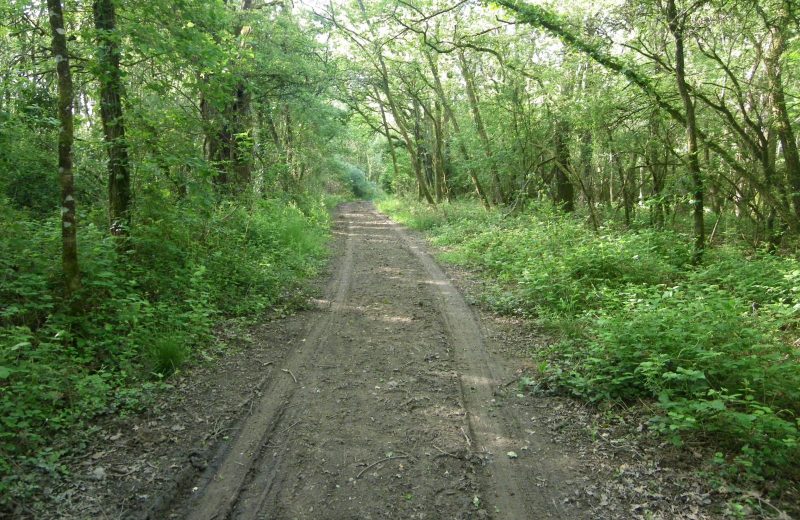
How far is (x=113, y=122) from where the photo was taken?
6871 millimetres

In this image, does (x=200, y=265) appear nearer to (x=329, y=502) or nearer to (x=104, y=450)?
(x=104, y=450)

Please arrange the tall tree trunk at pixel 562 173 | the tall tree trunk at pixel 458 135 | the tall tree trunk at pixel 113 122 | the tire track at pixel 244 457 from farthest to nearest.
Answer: the tall tree trunk at pixel 458 135 < the tall tree trunk at pixel 562 173 < the tall tree trunk at pixel 113 122 < the tire track at pixel 244 457

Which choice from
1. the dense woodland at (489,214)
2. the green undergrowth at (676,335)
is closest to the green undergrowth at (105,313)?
the dense woodland at (489,214)

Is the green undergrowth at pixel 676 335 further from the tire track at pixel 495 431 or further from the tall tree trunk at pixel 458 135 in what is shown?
the tall tree trunk at pixel 458 135

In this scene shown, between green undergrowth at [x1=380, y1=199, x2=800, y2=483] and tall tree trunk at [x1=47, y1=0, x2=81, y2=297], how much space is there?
5962 mm

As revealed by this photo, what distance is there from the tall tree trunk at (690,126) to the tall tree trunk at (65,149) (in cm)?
954

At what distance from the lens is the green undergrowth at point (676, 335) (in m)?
4.03

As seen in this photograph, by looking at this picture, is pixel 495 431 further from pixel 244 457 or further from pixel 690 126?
pixel 690 126

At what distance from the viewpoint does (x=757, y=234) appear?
1073cm

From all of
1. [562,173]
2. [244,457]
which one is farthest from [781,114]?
[244,457]

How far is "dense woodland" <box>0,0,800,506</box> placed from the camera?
462 centimetres

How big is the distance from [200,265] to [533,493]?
21.3 ft

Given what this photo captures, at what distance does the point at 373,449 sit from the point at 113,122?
240 inches

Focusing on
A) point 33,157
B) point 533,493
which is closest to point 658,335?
point 533,493
